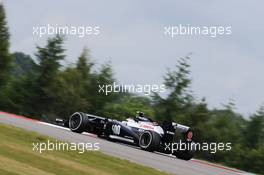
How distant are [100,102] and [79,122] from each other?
1802 cm

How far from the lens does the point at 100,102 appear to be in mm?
36844

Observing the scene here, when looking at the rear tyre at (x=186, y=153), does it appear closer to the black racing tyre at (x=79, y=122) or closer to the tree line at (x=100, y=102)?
the black racing tyre at (x=79, y=122)

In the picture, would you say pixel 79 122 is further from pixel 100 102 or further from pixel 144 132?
pixel 100 102

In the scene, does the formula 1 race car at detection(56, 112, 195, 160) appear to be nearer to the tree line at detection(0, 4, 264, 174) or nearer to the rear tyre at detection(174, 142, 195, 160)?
the rear tyre at detection(174, 142, 195, 160)

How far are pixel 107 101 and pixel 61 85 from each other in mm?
3004

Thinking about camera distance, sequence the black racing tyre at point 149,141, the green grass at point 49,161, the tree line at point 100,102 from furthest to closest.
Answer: the tree line at point 100,102, the black racing tyre at point 149,141, the green grass at point 49,161

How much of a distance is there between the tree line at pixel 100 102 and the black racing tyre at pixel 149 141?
1492 centimetres

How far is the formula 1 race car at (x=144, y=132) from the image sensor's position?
60.1 ft

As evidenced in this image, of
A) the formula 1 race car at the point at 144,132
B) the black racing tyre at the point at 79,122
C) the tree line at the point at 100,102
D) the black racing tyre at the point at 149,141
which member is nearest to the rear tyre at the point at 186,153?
the formula 1 race car at the point at 144,132

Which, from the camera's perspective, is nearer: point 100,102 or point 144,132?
point 144,132

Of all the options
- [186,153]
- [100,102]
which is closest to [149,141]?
[186,153]

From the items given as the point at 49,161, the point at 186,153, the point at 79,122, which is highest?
the point at 79,122

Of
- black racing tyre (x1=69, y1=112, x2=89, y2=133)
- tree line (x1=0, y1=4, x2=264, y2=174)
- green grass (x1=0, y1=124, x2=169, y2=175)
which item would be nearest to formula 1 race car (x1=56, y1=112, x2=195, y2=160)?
black racing tyre (x1=69, y1=112, x2=89, y2=133)

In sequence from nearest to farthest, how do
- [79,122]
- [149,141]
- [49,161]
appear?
[49,161]
[149,141]
[79,122]
